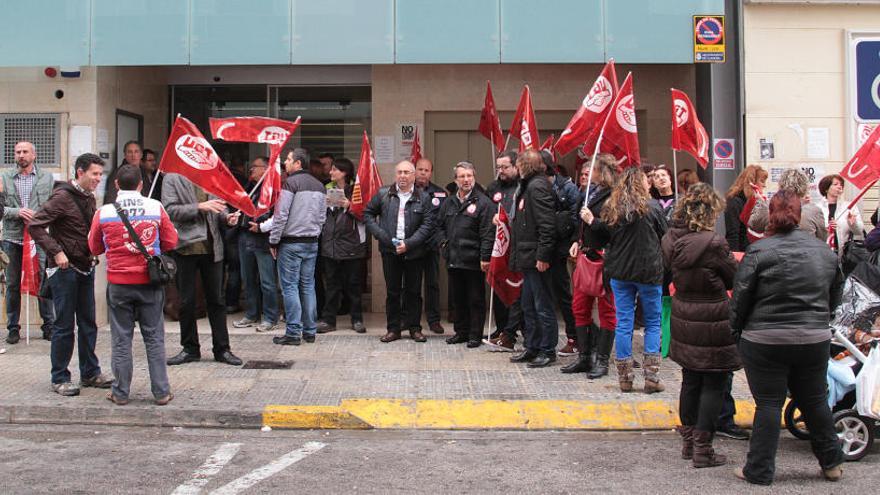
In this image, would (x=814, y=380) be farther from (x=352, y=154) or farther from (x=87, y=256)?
(x=352, y=154)

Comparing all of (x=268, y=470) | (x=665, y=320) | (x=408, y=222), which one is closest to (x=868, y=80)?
(x=665, y=320)

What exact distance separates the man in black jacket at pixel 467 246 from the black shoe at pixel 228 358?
7.67ft

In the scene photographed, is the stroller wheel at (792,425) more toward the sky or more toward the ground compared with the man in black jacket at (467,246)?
more toward the ground

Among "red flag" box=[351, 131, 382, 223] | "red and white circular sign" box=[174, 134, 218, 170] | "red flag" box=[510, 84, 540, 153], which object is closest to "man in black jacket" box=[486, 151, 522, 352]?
"red flag" box=[510, 84, 540, 153]

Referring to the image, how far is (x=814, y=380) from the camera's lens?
5.39 meters

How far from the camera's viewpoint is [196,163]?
8258mm

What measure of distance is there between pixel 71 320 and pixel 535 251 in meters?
4.04

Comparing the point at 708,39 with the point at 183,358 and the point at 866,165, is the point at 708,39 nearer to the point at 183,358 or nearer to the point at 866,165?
the point at 866,165

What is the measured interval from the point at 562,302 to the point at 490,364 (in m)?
0.93

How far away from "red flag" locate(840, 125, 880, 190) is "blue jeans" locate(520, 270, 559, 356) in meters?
3.30

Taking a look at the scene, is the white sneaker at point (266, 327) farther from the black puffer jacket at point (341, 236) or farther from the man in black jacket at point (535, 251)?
the man in black jacket at point (535, 251)

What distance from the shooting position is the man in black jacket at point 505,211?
9.13 metres

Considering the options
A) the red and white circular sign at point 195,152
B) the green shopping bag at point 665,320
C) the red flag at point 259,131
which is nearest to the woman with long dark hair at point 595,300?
the green shopping bag at point 665,320

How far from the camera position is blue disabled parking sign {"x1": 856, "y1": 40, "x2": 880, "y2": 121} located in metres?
10.3
